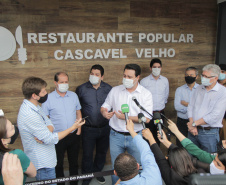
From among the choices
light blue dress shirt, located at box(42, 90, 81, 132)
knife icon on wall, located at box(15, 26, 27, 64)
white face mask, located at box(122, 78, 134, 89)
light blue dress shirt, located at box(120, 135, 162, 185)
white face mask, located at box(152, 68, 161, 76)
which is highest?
knife icon on wall, located at box(15, 26, 27, 64)

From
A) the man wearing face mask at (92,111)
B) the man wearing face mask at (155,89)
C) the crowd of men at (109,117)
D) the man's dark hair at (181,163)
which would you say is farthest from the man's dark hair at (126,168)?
the man wearing face mask at (155,89)

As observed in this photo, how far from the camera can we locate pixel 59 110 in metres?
2.93

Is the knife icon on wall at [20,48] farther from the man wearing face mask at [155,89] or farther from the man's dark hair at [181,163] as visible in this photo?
the man's dark hair at [181,163]

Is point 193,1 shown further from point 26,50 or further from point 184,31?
point 26,50

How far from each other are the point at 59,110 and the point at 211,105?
6.73ft

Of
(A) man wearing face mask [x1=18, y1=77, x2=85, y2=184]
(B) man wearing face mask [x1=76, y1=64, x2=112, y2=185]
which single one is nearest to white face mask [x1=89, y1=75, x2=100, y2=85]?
(B) man wearing face mask [x1=76, y1=64, x2=112, y2=185]

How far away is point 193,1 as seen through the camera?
12.6 feet

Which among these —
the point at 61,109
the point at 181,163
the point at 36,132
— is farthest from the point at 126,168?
the point at 61,109

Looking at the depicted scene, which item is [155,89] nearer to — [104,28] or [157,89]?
[157,89]

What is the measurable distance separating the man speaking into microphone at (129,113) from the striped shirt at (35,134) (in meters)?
0.81

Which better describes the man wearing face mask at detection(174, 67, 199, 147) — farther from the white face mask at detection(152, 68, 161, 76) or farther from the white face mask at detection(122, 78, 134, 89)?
the white face mask at detection(122, 78, 134, 89)

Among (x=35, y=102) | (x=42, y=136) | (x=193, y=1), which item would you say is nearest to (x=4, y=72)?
(x=35, y=102)

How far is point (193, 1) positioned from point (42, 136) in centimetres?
355

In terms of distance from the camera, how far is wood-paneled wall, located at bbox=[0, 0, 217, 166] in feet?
10.8
